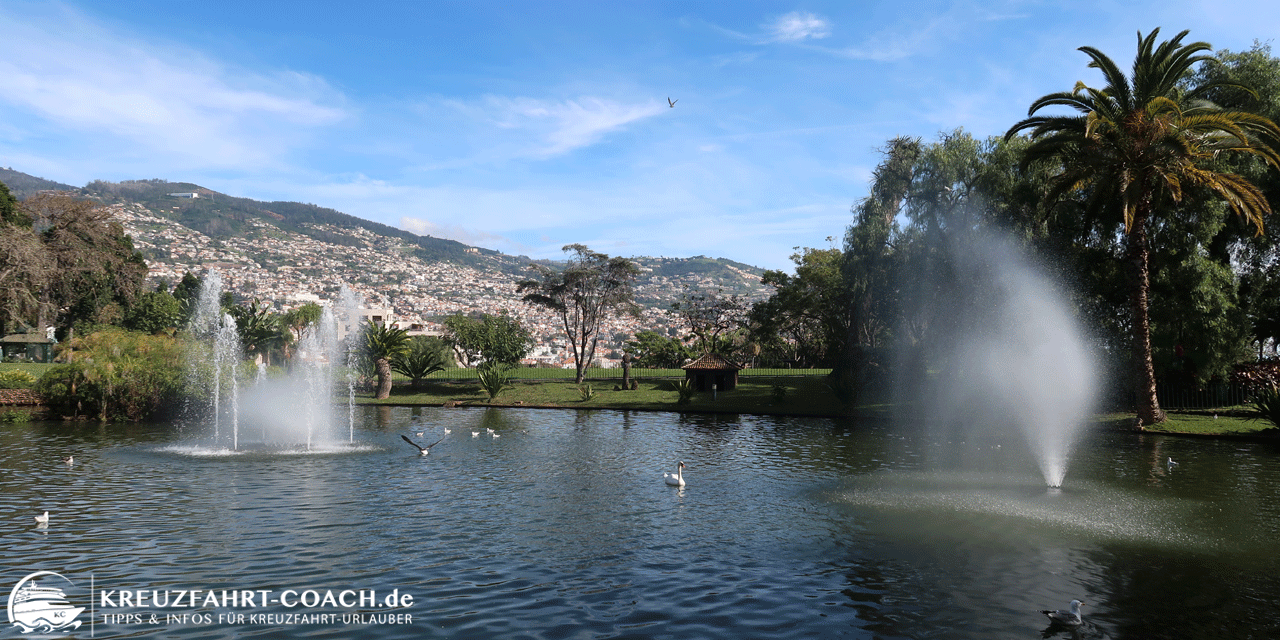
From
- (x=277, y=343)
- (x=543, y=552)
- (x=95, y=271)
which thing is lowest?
(x=543, y=552)

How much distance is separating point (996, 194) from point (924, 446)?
1764 cm

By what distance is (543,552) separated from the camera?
13258 millimetres

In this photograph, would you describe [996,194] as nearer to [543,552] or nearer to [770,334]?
[770,334]

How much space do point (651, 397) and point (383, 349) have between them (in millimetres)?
19562

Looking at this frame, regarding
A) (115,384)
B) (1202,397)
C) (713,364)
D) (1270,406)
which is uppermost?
(713,364)

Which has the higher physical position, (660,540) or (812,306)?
(812,306)

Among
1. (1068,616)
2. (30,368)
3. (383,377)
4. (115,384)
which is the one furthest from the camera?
(383,377)

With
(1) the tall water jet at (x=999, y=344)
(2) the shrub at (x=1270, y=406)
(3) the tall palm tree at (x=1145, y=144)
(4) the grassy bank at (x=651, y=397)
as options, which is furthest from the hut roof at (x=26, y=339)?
(2) the shrub at (x=1270, y=406)

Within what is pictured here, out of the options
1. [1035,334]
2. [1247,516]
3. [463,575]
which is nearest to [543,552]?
[463,575]

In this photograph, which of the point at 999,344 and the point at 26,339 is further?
the point at 26,339

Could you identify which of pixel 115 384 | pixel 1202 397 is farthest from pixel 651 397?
pixel 1202 397

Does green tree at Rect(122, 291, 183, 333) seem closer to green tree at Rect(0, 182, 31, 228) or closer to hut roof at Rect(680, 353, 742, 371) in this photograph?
green tree at Rect(0, 182, 31, 228)

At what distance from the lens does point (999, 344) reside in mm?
38688

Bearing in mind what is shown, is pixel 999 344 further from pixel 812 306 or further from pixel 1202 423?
pixel 812 306
